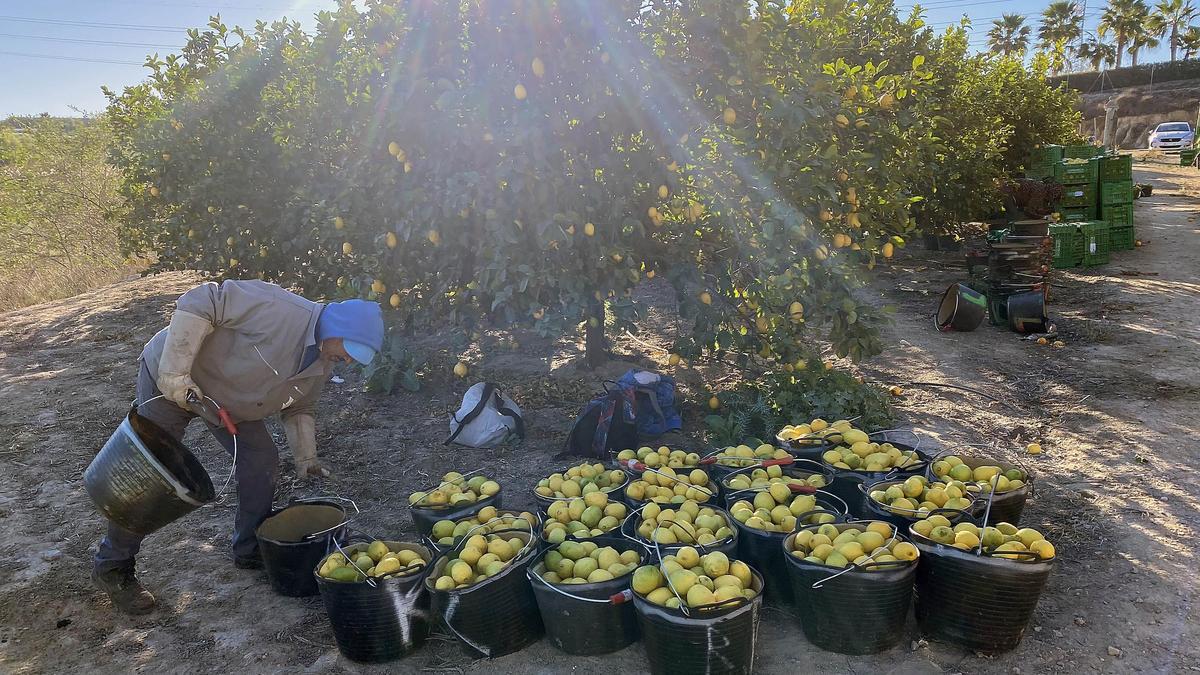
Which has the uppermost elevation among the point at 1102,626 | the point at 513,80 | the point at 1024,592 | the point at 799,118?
the point at 513,80

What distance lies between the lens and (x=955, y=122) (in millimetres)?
10172

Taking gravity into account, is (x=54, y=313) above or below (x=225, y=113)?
below

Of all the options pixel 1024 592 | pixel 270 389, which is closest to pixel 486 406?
pixel 270 389

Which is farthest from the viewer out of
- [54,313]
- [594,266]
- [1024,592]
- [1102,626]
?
[54,313]

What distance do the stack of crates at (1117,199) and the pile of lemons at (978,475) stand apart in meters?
9.12

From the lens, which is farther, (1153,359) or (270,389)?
(1153,359)

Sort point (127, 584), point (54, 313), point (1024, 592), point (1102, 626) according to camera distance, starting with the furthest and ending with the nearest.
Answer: point (54, 313)
point (127, 584)
point (1102, 626)
point (1024, 592)

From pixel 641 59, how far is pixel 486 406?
8.11ft

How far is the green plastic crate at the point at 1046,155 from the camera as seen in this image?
1195cm

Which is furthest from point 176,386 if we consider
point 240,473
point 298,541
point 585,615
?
point 585,615

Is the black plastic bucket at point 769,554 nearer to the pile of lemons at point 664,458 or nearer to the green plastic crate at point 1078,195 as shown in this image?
the pile of lemons at point 664,458

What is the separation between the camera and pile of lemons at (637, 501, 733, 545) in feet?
9.47

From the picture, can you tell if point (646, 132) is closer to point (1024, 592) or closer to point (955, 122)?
point (1024, 592)

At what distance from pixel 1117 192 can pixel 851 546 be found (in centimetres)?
1063
